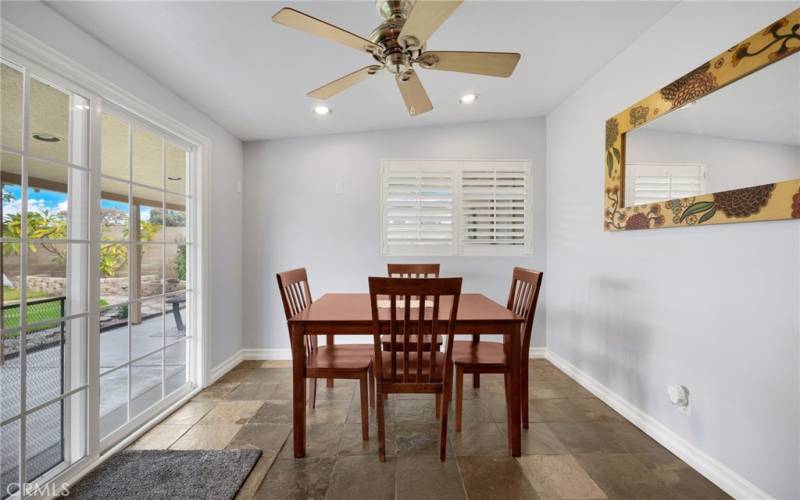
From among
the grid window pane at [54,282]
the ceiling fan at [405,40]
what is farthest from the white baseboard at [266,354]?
the ceiling fan at [405,40]

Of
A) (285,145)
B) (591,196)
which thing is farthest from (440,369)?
(285,145)

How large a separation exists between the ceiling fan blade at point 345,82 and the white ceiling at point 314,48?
0.38m

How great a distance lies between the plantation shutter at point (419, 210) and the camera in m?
3.31

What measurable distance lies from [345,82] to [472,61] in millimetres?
613

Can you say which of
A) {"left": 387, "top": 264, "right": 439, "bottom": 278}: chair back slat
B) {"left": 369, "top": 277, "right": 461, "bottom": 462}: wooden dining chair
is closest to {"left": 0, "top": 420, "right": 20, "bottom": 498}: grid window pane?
{"left": 369, "top": 277, "right": 461, "bottom": 462}: wooden dining chair

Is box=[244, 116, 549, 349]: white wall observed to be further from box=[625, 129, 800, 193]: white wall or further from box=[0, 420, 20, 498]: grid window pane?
box=[0, 420, 20, 498]: grid window pane

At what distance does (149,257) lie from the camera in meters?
2.22

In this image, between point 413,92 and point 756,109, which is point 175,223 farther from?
point 756,109

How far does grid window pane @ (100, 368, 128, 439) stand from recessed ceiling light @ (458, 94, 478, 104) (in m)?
3.05

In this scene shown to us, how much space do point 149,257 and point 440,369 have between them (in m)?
2.04

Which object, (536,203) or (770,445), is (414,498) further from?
(536,203)

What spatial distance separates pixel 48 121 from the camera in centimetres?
156

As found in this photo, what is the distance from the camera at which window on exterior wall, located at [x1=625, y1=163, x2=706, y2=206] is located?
66.5 inches

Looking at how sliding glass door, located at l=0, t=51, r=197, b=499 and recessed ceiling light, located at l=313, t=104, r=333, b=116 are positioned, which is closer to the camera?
sliding glass door, located at l=0, t=51, r=197, b=499
